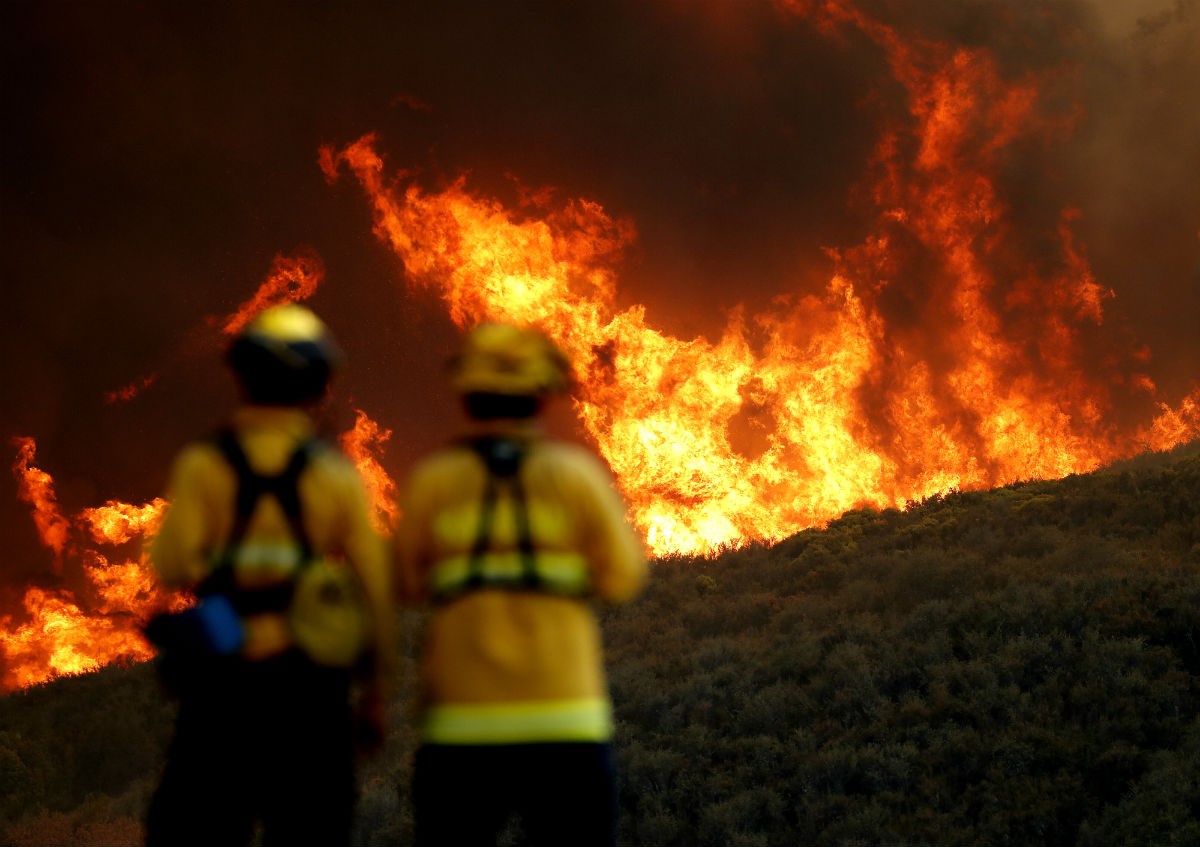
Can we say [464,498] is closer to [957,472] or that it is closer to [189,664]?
[189,664]

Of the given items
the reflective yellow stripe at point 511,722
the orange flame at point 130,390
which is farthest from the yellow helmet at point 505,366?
the orange flame at point 130,390

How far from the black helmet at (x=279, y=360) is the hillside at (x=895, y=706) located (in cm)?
509

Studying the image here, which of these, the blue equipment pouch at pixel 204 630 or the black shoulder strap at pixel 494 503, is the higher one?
the black shoulder strap at pixel 494 503

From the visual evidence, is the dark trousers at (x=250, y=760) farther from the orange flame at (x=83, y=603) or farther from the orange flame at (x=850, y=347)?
the orange flame at (x=83, y=603)

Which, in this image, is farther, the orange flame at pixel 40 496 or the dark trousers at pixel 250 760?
the orange flame at pixel 40 496

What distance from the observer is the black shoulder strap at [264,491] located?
3293mm

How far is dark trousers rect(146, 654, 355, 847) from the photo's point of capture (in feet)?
10.7

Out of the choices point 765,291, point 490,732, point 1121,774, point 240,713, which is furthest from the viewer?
point 765,291

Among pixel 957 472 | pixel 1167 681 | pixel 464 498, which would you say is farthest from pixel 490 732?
pixel 957 472

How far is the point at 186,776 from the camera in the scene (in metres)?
3.30

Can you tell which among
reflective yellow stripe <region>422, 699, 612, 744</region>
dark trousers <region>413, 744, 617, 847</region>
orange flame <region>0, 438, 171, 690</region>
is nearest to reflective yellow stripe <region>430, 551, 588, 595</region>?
Answer: reflective yellow stripe <region>422, 699, 612, 744</region>

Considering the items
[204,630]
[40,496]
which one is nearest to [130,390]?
[40,496]

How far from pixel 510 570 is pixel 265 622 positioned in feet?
2.64

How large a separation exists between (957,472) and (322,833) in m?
31.9
